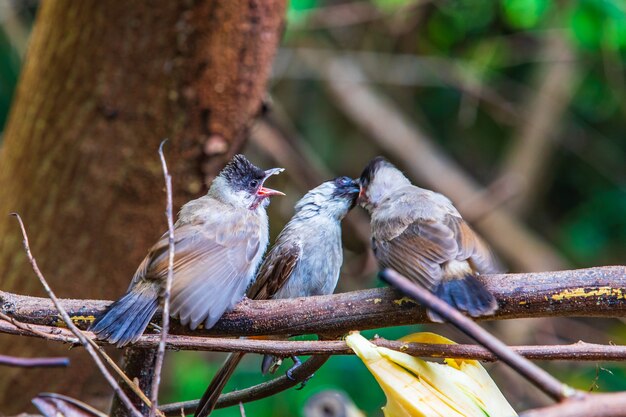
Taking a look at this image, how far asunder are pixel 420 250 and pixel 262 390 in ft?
1.76

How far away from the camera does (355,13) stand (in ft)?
18.2

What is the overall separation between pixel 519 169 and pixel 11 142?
3.79 metres

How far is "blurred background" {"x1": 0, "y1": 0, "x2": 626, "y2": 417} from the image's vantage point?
15.9 feet

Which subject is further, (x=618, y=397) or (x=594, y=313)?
(x=594, y=313)

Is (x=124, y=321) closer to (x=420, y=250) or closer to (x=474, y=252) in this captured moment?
(x=420, y=250)

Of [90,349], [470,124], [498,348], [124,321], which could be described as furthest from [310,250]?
[470,124]

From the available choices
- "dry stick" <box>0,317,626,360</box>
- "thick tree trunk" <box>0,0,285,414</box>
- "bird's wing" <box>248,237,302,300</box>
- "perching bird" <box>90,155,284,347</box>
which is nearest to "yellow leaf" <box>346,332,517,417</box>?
"dry stick" <box>0,317,626,360</box>

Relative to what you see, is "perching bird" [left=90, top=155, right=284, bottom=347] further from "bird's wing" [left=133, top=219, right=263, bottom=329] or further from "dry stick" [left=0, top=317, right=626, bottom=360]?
"dry stick" [left=0, top=317, right=626, bottom=360]

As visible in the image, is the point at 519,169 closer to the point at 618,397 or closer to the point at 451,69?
the point at 451,69

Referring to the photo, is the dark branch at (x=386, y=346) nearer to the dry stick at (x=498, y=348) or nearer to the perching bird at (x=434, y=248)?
the perching bird at (x=434, y=248)

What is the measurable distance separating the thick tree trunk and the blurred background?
5.07 feet

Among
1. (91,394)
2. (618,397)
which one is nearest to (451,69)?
(91,394)

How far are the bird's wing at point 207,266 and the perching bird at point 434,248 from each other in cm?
37

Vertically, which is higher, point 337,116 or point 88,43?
point 88,43
